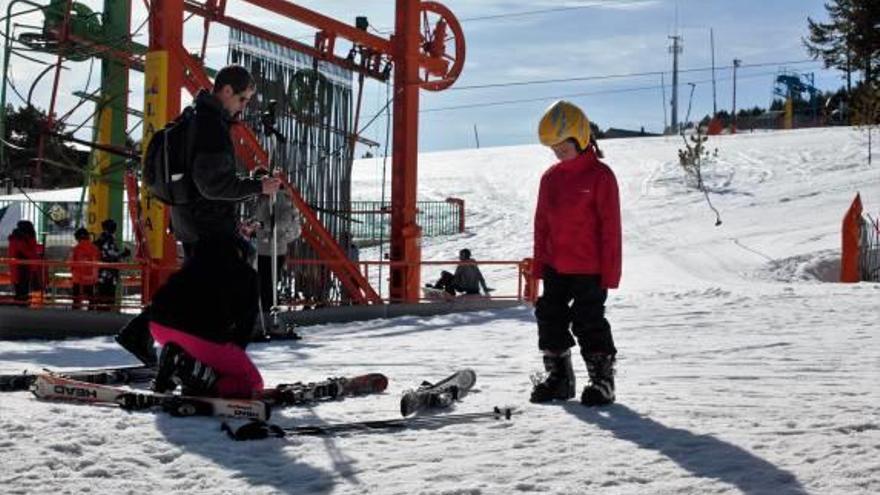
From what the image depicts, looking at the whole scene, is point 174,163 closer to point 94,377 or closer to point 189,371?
point 189,371

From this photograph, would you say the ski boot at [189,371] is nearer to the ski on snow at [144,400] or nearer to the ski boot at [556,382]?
the ski on snow at [144,400]

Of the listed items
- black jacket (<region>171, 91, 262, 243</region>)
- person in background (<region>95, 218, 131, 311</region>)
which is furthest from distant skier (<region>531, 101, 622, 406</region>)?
person in background (<region>95, 218, 131, 311</region>)

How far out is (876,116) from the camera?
33.3 metres

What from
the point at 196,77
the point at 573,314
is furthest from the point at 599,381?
the point at 196,77

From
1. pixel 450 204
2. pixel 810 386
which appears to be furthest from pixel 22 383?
pixel 450 204

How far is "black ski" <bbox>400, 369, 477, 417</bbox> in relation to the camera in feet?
16.2

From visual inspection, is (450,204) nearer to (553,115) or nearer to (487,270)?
(487,270)

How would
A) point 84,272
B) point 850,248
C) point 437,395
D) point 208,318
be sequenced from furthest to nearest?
1. point 850,248
2. point 84,272
3. point 437,395
4. point 208,318

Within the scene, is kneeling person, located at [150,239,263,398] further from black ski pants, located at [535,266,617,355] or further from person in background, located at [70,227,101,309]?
person in background, located at [70,227,101,309]

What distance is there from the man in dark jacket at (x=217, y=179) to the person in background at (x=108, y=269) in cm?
714

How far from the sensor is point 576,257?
17.9ft

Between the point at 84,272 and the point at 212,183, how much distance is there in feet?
28.0

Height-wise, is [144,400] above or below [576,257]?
below

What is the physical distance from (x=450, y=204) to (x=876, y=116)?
13.9 meters
